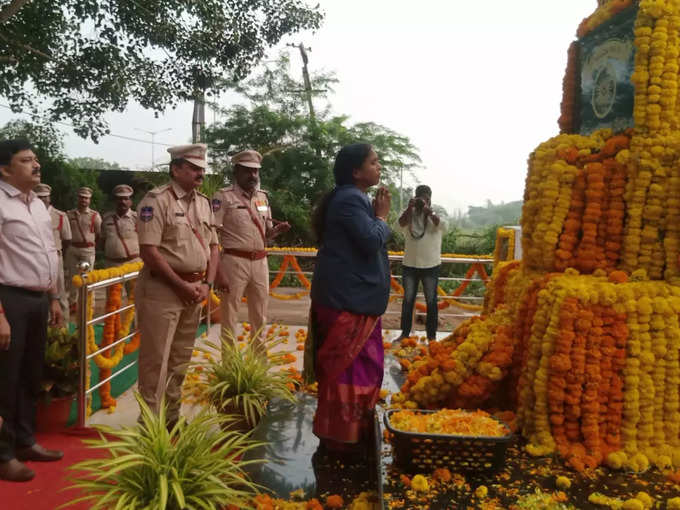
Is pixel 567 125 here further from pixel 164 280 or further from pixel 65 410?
pixel 65 410

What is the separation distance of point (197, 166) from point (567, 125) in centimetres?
278

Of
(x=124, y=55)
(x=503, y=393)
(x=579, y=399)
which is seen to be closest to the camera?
(x=579, y=399)

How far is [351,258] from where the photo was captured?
9.48ft

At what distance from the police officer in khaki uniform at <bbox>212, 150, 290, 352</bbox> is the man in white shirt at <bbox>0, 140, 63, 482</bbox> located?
1.67 meters

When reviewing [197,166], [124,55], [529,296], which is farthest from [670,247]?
[124,55]

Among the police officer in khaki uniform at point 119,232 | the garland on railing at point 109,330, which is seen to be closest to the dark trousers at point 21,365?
the garland on railing at point 109,330

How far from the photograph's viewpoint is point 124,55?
1071 centimetres

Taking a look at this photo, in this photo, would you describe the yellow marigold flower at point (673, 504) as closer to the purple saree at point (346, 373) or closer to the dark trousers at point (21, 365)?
the purple saree at point (346, 373)

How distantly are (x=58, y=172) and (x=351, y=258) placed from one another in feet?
41.2

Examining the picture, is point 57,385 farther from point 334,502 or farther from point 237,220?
point 334,502

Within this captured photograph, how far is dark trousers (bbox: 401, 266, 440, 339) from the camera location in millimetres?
5809

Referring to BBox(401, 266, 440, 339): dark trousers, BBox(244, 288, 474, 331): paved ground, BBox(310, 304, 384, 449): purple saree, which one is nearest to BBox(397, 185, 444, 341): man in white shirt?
BBox(401, 266, 440, 339): dark trousers

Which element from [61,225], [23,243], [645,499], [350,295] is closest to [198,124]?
[61,225]

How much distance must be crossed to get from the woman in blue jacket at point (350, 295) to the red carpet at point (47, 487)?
1.35m
